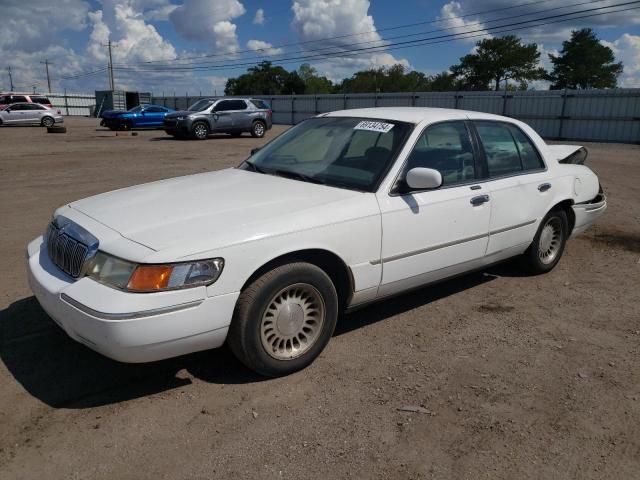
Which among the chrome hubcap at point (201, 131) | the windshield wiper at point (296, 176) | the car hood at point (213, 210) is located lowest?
the chrome hubcap at point (201, 131)

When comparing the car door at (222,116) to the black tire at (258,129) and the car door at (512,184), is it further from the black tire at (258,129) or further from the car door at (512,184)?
the car door at (512,184)

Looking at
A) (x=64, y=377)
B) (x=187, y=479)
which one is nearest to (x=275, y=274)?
(x=187, y=479)

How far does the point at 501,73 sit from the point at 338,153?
7197cm

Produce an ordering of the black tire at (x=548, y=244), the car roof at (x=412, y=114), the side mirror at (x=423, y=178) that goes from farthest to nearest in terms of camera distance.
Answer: the black tire at (x=548, y=244), the car roof at (x=412, y=114), the side mirror at (x=423, y=178)

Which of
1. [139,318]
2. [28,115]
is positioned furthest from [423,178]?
[28,115]

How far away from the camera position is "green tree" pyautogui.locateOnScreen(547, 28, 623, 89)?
6319cm

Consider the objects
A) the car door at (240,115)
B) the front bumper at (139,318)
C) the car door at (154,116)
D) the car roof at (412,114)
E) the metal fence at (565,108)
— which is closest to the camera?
the front bumper at (139,318)

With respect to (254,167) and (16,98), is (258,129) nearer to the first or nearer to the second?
(16,98)

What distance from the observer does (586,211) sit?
223 inches

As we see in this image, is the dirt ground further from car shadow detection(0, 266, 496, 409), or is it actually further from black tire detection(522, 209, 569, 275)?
black tire detection(522, 209, 569, 275)

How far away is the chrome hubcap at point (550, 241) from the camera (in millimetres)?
5272

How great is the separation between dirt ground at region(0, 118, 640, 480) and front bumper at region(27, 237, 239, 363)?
42 cm

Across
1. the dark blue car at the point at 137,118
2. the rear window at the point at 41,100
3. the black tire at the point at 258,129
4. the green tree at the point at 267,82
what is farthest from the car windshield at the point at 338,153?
the green tree at the point at 267,82

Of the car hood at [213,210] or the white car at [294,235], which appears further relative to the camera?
the car hood at [213,210]
